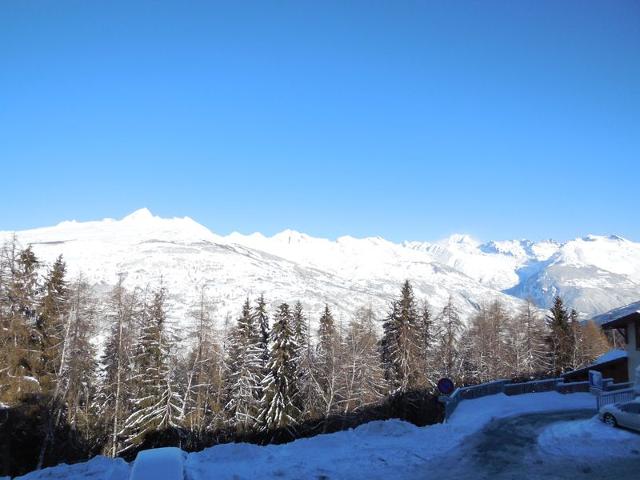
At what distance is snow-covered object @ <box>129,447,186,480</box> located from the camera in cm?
905

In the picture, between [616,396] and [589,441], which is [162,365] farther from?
[616,396]

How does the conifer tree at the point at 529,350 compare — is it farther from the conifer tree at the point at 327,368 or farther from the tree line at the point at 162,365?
the conifer tree at the point at 327,368

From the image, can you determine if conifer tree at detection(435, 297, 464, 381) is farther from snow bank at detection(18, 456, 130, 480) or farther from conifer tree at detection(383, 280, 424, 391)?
snow bank at detection(18, 456, 130, 480)

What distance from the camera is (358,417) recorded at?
33.5 m

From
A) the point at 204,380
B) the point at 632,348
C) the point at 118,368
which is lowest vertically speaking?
the point at 204,380

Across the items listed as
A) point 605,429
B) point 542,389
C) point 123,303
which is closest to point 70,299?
point 123,303

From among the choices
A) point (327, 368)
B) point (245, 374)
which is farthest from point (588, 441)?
point (327, 368)

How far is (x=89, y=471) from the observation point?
1191 cm

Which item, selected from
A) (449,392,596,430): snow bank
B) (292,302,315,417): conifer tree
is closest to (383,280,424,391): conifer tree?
(292,302,315,417): conifer tree

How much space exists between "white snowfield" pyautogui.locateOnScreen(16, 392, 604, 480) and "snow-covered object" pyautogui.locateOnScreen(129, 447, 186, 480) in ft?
0.06

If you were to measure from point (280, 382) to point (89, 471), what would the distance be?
23989mm

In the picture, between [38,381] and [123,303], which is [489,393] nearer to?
[123,303]

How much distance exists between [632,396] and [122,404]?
1281 inches

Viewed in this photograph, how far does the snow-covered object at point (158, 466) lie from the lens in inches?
356
